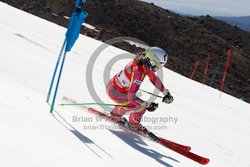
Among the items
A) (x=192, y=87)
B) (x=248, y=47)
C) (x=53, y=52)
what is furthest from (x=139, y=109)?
(x=248, y=47)

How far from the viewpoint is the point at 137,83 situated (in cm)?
625

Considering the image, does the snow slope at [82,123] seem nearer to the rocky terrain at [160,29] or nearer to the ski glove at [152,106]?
the ski glove at [152,106]

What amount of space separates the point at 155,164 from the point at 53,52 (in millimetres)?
7922

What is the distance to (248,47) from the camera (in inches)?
2692

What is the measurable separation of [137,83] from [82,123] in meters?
1.39

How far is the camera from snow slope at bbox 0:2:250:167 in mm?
3697

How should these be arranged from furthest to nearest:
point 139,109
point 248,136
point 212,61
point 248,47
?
point 248,47
point 212,61
point 248,136
point 139,109

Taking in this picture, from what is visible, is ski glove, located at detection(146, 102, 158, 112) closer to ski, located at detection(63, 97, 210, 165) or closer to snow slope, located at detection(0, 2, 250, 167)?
ski, located at detection(63, 97, 210, 165)

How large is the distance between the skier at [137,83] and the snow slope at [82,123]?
1.94 ft

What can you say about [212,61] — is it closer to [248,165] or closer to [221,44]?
[221,44]

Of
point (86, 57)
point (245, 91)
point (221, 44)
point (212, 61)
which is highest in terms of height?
point (221, 44)

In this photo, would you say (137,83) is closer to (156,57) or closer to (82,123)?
(156,57)

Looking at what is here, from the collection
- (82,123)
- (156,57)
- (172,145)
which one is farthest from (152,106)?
(82,123)

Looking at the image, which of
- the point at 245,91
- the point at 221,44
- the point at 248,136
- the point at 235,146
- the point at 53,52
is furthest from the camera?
the point at 221,44
